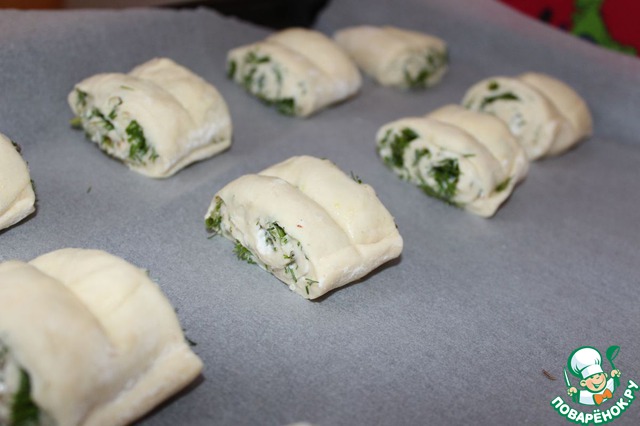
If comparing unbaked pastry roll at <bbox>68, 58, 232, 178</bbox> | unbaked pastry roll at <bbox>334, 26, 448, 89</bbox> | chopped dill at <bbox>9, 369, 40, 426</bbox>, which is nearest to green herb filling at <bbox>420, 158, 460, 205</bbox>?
unbaked pastry roll at <bbox>68, 58, 232, 178</bbox>

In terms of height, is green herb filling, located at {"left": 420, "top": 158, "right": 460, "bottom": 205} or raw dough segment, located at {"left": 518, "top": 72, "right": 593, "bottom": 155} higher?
raw dough segment, located at {"left": 518, "top": 72, "right": 593, "bottom": 155}

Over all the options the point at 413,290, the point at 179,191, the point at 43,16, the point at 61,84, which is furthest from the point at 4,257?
the point at 413,290

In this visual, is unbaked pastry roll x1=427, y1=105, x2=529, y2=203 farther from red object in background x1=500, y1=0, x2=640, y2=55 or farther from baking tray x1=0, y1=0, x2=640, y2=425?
red object in background x1=500, y1=0, x2=640, y2=55

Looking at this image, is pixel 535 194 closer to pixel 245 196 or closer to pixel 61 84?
pixel 245 196

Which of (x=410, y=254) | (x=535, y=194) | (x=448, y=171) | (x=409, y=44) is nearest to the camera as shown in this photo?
(x=410, y=254)

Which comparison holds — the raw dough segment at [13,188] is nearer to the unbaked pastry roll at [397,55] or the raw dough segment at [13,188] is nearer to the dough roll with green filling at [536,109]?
the unbaked pastry roll at [397,55]

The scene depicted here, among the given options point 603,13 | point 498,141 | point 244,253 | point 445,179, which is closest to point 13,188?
point 244,253

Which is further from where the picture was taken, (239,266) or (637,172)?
(637,172)
